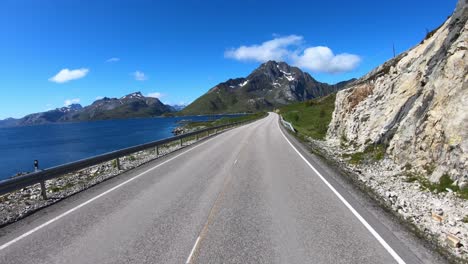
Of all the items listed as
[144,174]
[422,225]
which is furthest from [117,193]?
[422,225]

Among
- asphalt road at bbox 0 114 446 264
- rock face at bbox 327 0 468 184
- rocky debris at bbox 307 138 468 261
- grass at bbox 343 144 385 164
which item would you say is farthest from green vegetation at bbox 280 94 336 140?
asphalt road at bbox 0 114 446 264

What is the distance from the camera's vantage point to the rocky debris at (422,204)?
260 inches

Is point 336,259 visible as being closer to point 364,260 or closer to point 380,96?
point 364,260

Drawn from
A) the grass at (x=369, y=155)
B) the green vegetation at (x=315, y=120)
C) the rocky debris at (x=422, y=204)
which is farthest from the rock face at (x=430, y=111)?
the green vegetation at (x=315, y=120)

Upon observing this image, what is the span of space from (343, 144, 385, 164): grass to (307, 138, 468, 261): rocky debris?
3.98 ft

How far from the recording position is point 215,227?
7.15 meters

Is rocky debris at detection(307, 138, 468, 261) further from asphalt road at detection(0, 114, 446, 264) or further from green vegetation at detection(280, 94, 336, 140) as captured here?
green vegetation at detection(280, 94, 336, 140)

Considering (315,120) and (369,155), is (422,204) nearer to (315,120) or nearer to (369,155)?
(369,155)

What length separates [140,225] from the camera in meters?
7.46

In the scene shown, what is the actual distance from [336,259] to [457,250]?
7.90 feet

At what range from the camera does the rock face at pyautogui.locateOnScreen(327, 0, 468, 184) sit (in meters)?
10.3

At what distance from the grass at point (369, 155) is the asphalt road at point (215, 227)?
4075 millimetres

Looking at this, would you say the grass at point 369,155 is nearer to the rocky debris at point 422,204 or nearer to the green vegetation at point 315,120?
the rocky debris at point 422,204

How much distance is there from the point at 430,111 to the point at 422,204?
192 inches
